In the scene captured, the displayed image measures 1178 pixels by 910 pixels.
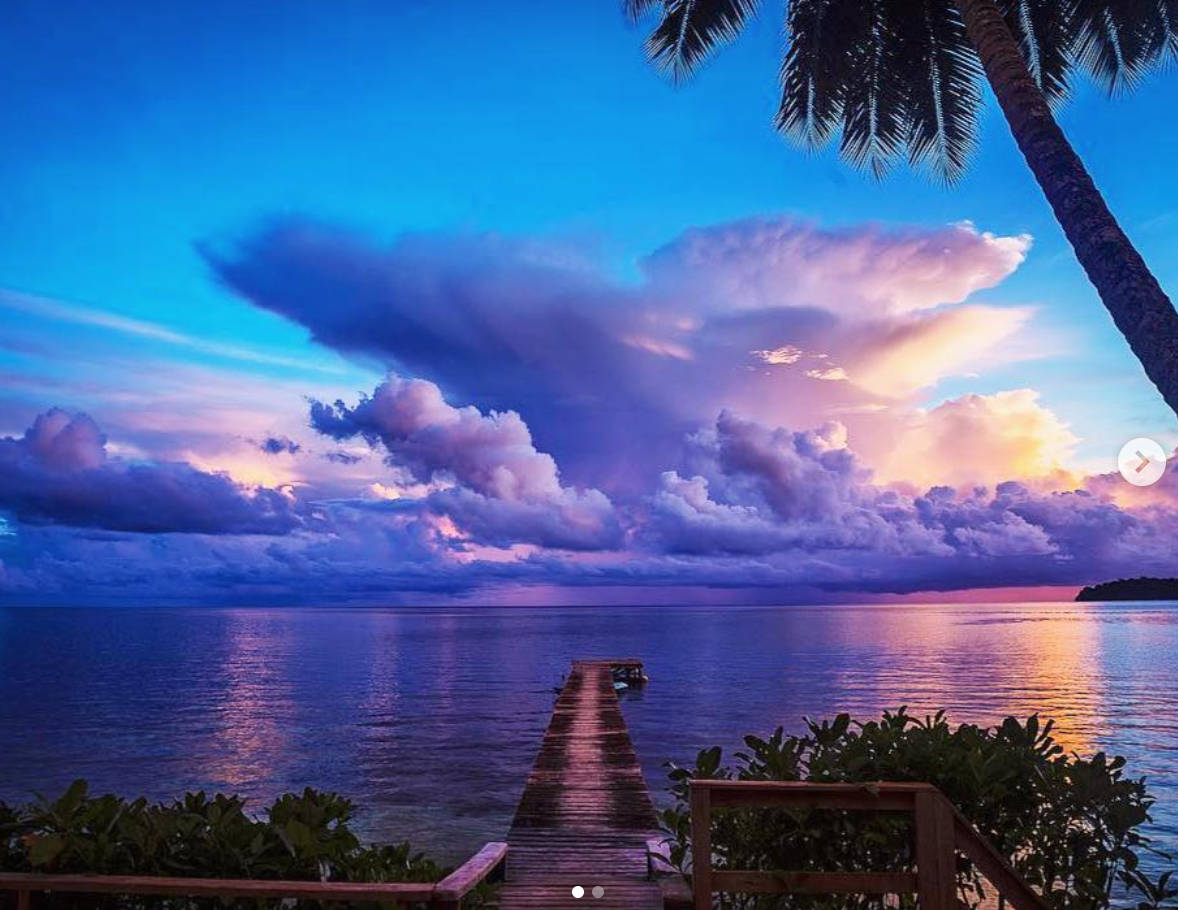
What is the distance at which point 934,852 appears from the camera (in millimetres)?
4199

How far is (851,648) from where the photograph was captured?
3430 inches

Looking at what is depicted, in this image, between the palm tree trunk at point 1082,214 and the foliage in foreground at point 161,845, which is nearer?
the foliage in foreground at point 161,845

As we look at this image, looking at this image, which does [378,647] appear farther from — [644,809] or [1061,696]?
[644,809]

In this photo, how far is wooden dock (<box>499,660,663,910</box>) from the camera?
32.1 ft

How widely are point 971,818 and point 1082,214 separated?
243 inches

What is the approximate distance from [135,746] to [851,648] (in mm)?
70360

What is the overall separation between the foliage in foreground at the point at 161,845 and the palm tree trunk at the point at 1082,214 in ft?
24.3

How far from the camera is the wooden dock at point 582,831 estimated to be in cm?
977

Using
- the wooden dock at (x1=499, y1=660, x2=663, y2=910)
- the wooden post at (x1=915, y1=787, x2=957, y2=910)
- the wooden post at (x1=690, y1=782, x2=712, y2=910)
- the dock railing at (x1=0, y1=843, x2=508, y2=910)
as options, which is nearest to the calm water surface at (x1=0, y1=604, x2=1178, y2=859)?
the wooden dock at (x1=499, y1=660, x2=663, y2=910)

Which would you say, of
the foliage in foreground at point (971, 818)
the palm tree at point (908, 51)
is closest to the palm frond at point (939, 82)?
the palm tree at point (908, 51)

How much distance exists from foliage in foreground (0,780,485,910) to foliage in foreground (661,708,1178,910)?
7.39 ft

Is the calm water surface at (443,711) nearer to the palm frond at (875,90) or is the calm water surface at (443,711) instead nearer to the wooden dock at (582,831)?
the wooden dock at (582,831)

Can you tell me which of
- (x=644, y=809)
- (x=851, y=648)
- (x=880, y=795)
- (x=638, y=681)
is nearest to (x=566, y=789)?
(x=644, y=809)

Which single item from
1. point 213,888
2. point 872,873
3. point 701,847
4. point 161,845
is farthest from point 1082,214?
point 161,845
